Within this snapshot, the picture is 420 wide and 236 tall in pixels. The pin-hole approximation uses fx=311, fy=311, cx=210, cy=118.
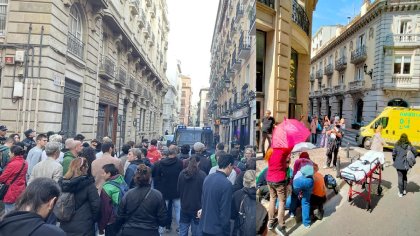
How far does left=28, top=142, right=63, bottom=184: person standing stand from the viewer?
1449 millimetres

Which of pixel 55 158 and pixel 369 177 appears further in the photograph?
pixel 55 158

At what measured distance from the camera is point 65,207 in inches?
58.5

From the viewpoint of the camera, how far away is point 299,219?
1023mm

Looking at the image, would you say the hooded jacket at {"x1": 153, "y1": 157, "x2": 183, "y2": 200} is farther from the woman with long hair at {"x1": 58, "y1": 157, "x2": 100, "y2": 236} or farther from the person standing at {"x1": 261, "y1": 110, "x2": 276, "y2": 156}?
the person standing at {"x1": 261, "y1": 110, "x2": 276, "y2": 156}

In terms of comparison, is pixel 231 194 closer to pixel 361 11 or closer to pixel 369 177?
pixel 369 177

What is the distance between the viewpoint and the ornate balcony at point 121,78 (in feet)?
5.55

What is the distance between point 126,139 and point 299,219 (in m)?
1.05

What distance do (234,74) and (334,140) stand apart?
44 cm

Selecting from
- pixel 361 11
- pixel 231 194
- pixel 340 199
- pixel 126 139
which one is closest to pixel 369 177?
pixel 340 199

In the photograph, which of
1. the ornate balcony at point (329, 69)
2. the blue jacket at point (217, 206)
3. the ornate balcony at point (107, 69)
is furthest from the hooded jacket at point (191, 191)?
the ornate balcony at point (329, 69)

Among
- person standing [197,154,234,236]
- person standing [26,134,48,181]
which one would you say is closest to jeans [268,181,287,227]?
person standing [197,154,234,236]

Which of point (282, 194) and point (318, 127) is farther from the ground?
point (318, 127)

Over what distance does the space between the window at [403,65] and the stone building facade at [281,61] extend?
1.11ft

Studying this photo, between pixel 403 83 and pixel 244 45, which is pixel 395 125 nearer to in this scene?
pixel 403 83
